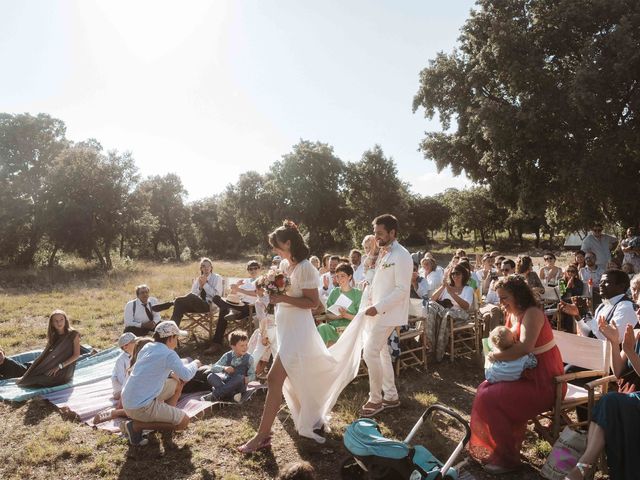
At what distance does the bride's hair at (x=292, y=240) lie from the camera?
436 cm

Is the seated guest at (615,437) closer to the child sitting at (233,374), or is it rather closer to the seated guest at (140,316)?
the child sitting at (233,374)

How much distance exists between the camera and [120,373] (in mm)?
5887

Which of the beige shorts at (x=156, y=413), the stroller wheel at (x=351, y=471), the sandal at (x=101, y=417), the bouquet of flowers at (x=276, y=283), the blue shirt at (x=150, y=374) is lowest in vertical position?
the sandal at (x=101, y=417)

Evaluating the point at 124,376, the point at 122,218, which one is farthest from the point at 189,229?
the point at 124,376

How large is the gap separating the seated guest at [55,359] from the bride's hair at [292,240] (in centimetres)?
422

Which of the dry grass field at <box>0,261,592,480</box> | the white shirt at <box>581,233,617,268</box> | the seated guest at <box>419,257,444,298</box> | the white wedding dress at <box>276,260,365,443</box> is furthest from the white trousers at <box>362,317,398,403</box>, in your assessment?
the white shirt at <box>581,233,617,268</box>

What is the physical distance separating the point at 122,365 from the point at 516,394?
5.01m

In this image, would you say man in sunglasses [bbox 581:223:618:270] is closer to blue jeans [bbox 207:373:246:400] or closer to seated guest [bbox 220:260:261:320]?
seated guest [bbox 220:260:261:320]

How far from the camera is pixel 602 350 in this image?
437 cm

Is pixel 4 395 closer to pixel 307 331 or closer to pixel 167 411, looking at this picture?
pixel 167 411

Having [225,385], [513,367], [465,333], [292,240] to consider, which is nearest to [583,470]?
[513,367]

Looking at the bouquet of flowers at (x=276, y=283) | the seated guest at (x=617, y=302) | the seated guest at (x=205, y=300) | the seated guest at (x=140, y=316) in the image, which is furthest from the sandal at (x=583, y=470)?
the seated guest at (x=140, y=316)

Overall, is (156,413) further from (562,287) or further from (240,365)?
(562,287)

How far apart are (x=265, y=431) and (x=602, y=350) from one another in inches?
139
